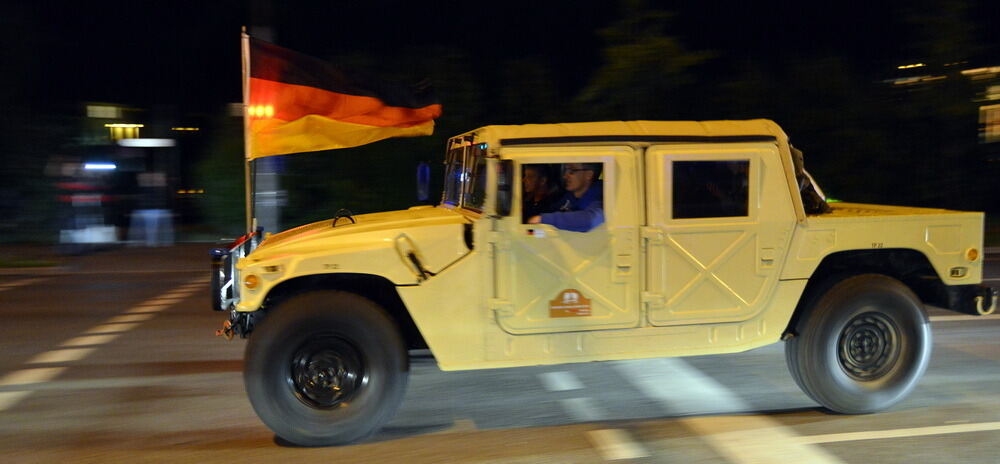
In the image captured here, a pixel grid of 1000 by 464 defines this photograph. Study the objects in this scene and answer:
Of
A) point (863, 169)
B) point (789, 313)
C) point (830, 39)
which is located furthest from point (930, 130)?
point (789, 313)

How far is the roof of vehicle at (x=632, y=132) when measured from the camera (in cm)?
559

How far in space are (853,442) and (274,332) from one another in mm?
3667

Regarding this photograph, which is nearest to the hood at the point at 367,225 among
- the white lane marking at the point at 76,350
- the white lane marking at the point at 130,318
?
the white lane marking at the point at 76,350

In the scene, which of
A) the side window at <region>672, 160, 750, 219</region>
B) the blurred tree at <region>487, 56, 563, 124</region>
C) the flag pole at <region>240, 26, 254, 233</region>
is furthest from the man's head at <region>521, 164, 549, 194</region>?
the blurred tree at <region>487, 56, 563, 124</region>

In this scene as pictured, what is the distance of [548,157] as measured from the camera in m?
5.54

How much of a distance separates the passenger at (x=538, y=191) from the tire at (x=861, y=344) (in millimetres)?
1948

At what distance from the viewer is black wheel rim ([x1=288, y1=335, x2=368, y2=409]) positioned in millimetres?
5426

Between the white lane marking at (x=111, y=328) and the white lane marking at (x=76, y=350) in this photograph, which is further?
the white lane marking at (x=111, y=328)

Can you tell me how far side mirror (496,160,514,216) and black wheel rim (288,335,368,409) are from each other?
1.29 m

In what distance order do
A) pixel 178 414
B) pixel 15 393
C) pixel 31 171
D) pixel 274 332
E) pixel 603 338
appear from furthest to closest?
pixel 31 171 < pixel 15 393 < pixel 178 414 < pixel 603 338 < pixel 274 332

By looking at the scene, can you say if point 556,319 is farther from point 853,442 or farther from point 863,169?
point 863,169

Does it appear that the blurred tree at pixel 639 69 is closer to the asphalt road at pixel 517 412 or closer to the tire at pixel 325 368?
the asphalt road at pixel 517 412

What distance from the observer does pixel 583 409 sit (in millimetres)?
6258

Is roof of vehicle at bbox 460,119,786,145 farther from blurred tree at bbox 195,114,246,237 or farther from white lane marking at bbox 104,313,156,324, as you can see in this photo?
blurred tree at bbox 195,114,246,237
